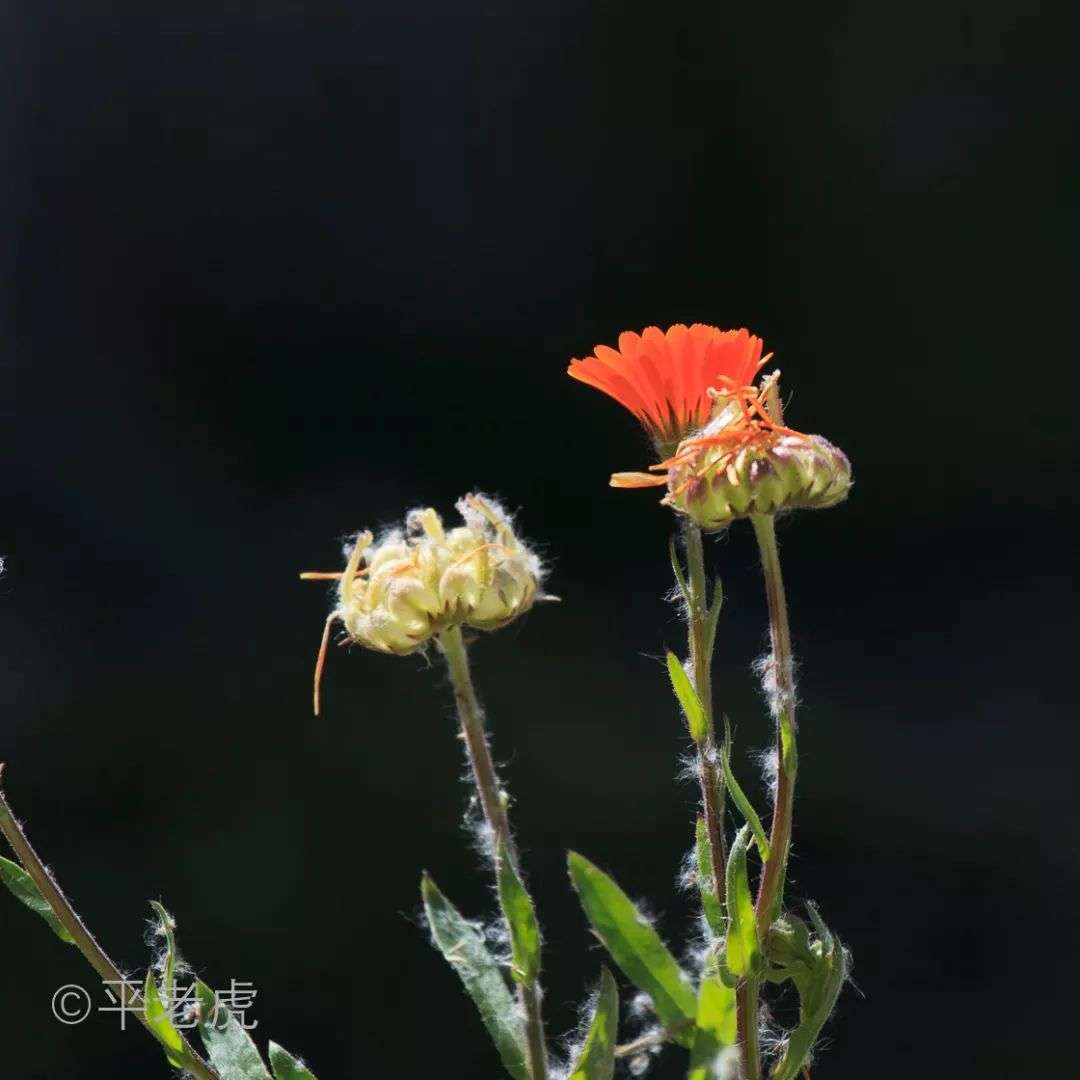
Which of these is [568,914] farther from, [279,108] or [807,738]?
[279,108]

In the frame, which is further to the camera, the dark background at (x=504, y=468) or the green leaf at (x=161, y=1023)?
the dark background at (x=504, y=468)

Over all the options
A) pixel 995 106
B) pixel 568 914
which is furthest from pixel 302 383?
pixel 995 106

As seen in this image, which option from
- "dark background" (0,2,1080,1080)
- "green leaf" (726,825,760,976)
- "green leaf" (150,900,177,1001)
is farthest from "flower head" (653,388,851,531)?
"dark background" (0,2,1080,1080)

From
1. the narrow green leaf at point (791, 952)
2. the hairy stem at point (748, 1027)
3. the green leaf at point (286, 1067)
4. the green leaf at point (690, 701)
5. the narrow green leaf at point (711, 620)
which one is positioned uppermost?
the narrow green leaf at point (711, 620)

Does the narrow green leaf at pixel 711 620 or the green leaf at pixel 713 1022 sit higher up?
the narrow green leaf at pixel 711 620

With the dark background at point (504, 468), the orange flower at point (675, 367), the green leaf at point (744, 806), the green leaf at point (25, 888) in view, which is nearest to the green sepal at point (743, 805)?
the green leaf at point (744, 806)

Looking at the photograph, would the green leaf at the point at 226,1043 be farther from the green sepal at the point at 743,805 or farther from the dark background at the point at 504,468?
the dark background at the point at 504,468
